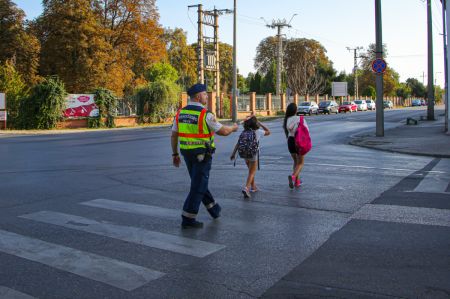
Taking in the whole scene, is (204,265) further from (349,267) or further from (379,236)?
(379,236)

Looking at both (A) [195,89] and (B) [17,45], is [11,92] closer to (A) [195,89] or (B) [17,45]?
(B) [17,45]

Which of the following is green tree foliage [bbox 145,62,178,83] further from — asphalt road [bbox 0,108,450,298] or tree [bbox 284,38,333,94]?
asphalt road [bbox 0,108,450,298]

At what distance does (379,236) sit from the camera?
5.91m

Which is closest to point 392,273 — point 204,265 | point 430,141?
point 204,265

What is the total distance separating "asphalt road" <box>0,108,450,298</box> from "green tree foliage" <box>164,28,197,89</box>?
259ft

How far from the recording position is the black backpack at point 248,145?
8.64 meters

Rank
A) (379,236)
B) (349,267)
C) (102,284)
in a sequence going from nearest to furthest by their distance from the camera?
(102,284) → (349,267) → (379,236)

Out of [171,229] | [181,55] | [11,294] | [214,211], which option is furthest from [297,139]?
[181,55]

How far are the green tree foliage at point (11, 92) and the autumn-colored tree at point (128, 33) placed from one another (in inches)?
445

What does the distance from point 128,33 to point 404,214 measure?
45.0 meters

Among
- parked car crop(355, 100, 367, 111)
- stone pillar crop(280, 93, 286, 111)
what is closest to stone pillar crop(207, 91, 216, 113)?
stone pillar crop(280, 93, 286, 111)

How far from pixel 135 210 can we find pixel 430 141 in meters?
14.3

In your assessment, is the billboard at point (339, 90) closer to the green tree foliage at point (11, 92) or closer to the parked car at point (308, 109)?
the parked car at point (308, 109)

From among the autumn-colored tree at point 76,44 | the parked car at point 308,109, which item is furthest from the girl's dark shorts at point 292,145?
the parked car at point 308,109
